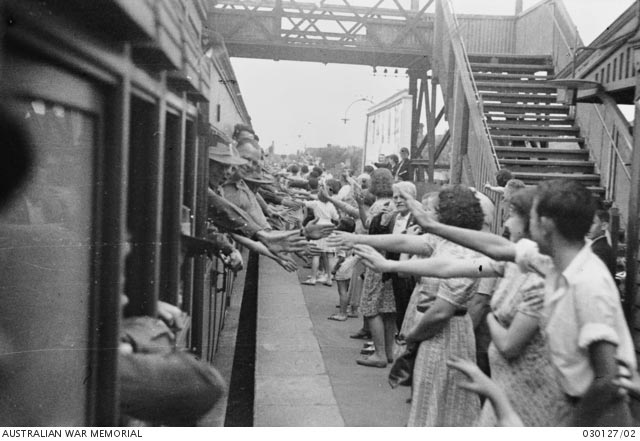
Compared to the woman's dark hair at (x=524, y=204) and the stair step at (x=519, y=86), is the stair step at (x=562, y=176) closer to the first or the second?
the stair step at (x=519, y=86)

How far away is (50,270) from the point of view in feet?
6.27

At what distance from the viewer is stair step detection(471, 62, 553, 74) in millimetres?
10124

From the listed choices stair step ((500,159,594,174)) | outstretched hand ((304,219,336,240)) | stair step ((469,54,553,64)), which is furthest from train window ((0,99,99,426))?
stair step ((469,54,553,64))

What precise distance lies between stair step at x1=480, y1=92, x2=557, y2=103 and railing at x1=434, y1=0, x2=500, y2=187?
0.65ft

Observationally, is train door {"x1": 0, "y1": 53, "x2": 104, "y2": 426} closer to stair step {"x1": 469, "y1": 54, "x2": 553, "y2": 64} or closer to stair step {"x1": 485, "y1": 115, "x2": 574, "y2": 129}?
stair step {"x1": 485, "y1": 115, "x2": 574, "y2": 129}

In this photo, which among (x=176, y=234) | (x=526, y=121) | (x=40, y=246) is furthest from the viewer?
(x=526, y=121)

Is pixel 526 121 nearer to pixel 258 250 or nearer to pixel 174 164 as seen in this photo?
pixel 258 250

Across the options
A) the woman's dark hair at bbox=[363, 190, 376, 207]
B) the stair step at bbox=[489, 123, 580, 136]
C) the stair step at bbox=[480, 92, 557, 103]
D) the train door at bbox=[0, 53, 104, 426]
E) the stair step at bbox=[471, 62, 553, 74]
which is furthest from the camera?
the stair step at bbox=[471, 62, 553, 74]

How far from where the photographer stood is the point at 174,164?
3004 millimetres

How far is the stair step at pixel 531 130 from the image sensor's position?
24.3 ft

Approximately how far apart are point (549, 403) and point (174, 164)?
5.39 ft

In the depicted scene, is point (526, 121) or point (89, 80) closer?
point (89, 80)

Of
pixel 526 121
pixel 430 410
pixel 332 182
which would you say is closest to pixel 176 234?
pixel 430 410

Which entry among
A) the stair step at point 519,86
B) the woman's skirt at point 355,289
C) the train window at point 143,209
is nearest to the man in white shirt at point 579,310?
the train window at point 143,209
